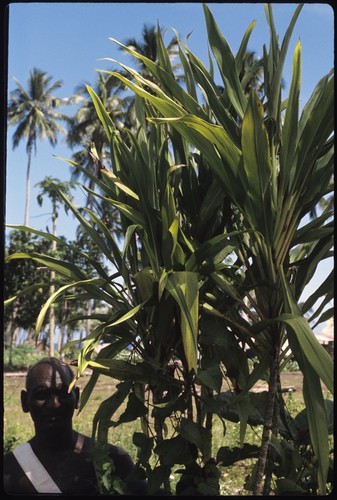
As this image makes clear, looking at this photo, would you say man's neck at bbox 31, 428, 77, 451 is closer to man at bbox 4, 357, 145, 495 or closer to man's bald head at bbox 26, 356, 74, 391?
man at bbox 4, 357, 145, 495

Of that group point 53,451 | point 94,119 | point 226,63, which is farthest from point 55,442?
point 94,119

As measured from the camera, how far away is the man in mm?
1886

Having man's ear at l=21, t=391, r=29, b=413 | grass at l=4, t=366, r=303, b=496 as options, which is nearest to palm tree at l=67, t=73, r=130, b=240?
grass at l=4, t=366, r=303, b=496

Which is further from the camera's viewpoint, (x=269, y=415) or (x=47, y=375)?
(x=47, y=375)

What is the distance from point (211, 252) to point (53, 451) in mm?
877

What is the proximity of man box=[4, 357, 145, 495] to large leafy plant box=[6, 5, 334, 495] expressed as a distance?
0.47 ft

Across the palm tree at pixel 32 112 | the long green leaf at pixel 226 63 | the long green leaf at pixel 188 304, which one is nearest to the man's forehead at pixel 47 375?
the long green leaf at pixel 188 304

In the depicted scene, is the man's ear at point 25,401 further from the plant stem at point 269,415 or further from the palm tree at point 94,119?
the palm tree at point 94,119

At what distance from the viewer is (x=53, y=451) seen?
1940mm

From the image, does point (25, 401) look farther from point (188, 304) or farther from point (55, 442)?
point (188, 304)

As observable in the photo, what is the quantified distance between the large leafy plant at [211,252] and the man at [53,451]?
0.14m

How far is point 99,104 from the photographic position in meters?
1.88

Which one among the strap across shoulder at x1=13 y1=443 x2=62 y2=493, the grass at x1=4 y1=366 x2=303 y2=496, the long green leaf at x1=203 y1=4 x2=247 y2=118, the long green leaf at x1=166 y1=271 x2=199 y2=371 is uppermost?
the long green leaf at x1=203 y1=4 x2=247 y2=118

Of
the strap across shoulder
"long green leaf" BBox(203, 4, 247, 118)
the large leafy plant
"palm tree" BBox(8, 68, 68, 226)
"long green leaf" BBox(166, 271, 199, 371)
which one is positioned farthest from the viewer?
"palm tree" BBox(8, 68, 68, 226)
